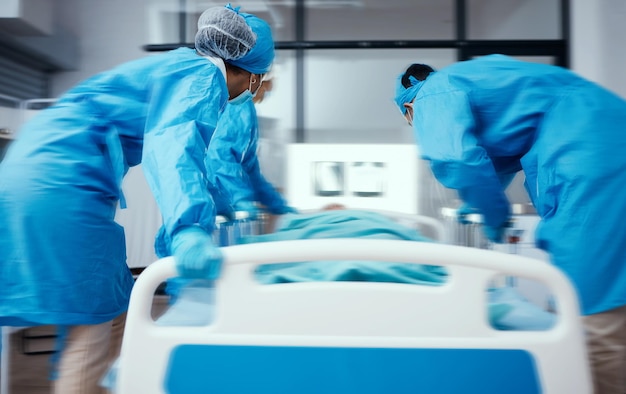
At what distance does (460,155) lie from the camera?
3.88 ft

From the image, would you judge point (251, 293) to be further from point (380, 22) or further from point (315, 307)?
point (380, 22)

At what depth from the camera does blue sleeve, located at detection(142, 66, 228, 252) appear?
3.03 ft

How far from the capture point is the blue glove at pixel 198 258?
30.9 inches

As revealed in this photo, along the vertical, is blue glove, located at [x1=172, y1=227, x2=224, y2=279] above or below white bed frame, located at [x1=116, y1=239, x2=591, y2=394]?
above

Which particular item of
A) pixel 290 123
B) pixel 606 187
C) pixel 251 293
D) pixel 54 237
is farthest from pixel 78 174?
pixel 290 123

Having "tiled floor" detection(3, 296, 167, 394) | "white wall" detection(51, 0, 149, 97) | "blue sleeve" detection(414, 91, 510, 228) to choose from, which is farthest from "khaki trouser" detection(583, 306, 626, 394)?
"white wall" detection(51, 0, 149, 97)

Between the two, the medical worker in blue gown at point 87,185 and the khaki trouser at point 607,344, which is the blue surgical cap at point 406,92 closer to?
the medical worker in blue gown at point 87,185

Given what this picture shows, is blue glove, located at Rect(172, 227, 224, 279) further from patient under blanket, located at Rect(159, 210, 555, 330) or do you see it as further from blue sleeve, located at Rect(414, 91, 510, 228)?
blue sleeve, located at Rect(414, 91, 510, 228)

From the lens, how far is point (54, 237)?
3.66 ft

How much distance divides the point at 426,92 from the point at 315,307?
754 mm

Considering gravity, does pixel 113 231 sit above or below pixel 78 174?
below

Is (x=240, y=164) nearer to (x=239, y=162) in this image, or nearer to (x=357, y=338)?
(x=239, y=162)

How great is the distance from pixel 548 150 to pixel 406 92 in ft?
1.96

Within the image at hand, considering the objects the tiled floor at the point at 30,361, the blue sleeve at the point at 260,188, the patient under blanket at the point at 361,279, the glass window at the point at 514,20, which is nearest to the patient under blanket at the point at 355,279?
the patient under blanket at the point at 361,279
